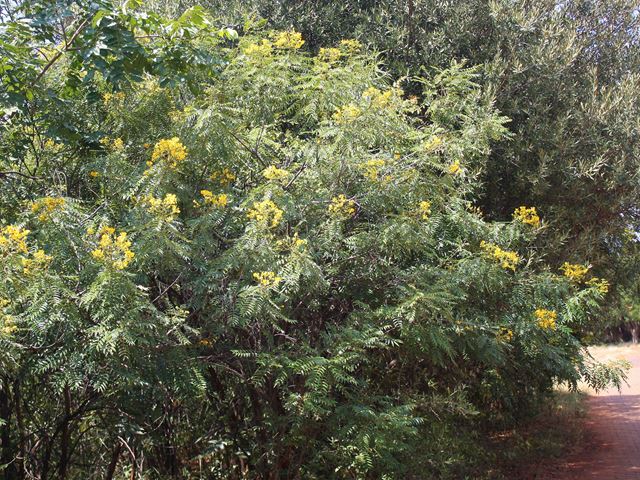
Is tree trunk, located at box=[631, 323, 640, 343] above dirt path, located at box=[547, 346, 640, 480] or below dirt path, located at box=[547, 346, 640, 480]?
below

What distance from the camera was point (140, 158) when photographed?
5.82 meters

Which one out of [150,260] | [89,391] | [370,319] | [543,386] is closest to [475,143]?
[370,319]

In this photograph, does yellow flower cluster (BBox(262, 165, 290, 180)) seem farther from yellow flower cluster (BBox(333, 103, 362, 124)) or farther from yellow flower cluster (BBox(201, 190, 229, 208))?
yellow flower cluster (BBox(333, 103, 362, 124))

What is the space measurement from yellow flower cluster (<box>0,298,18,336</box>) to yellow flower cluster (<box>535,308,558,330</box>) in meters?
3.64

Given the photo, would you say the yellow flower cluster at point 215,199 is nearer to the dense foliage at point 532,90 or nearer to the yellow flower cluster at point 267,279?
the yellow flower cluster at point 267,279

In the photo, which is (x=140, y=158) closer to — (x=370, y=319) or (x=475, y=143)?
(x=370, y=319)

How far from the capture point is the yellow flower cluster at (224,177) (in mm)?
5574

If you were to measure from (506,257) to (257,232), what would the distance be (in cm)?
208

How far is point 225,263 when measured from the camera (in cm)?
483

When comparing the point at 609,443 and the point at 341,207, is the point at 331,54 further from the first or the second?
the point at 609,443

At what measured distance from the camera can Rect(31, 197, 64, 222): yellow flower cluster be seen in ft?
15.1

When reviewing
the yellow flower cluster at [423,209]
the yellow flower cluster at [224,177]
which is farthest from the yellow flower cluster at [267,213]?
the yellow flower cluster at [423,209]

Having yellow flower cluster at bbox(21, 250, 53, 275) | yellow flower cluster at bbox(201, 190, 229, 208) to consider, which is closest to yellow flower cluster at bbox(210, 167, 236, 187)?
yellow flower cluster at bbox(201, 190, 229, 208)

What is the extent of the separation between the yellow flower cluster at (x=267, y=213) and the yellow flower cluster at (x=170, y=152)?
58cm
